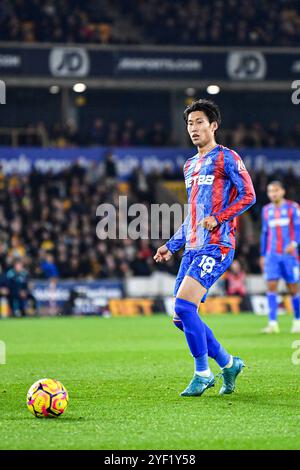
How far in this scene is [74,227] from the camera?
28.8 m

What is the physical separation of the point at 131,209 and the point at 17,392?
20976 mm

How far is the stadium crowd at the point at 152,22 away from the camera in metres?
32.6

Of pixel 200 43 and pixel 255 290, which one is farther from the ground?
pixel 200 43

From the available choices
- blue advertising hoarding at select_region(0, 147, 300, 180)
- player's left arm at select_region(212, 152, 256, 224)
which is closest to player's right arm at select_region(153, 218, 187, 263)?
player's left arm at select_region(212, 152, 256, 224)

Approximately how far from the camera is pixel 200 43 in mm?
34000

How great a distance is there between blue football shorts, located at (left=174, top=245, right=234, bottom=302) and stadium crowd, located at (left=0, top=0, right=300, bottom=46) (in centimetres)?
2464

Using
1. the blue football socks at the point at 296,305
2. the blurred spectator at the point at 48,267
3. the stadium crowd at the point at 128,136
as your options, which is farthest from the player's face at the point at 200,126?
the stadium crowd at the point at 128,136

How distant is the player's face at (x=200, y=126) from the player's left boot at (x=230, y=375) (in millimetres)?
2043

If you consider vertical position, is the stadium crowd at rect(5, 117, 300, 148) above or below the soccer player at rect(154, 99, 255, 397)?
above

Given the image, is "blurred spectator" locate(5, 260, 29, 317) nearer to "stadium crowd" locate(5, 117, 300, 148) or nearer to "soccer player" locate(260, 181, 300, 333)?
"stadium crowd" locate(5, 117, 300, 148)

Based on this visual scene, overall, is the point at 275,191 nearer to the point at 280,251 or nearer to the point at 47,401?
the point at 280,251

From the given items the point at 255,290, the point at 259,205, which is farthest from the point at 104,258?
the point at 259,205

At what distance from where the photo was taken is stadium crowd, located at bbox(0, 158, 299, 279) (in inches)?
1076
